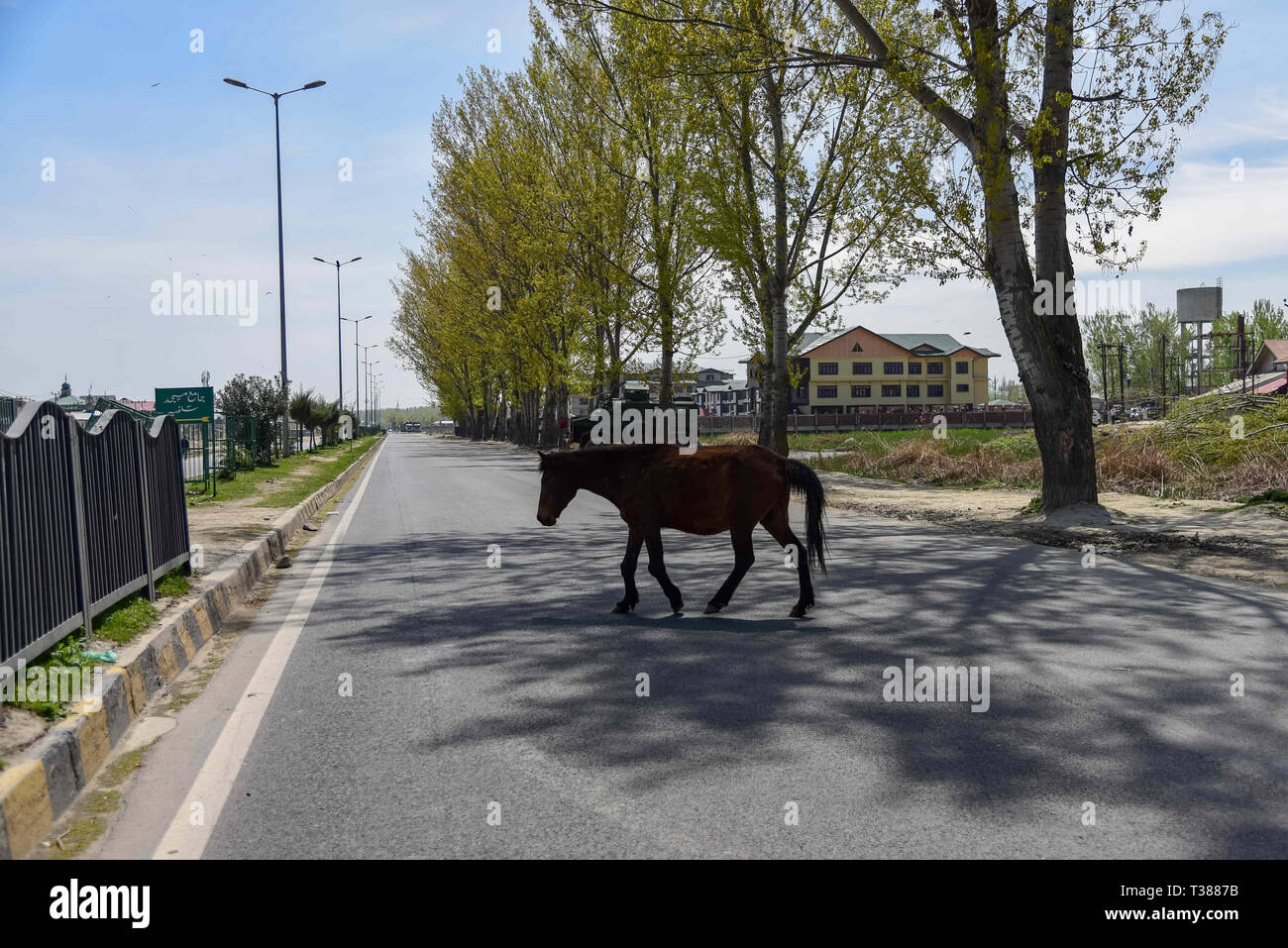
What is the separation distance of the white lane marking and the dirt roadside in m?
8.10

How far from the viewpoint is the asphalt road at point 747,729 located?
12.1 feet

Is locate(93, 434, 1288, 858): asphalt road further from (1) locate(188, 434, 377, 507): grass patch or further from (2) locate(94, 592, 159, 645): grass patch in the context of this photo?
(1) locate(188, 434, 377, 507): grass patch

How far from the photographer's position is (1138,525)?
44.0 feet

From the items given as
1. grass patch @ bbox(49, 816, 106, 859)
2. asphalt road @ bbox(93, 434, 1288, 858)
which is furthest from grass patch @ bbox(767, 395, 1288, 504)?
grass patch @ bbox(49, 816, 106, 859)

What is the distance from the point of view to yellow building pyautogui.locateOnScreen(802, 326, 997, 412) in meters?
95.9

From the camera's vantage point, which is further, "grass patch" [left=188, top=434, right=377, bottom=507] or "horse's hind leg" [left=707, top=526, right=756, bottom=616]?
"grass patch" [left=188, top=434, right=377, bottom=507]

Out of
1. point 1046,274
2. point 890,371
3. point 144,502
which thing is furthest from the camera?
point 890,371

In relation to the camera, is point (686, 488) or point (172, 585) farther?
point (172, 585)

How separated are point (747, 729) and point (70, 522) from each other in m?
3.99

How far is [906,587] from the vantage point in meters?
8.86

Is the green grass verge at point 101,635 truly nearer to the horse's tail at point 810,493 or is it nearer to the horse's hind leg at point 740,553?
the horse's hind leg at point 740,553
